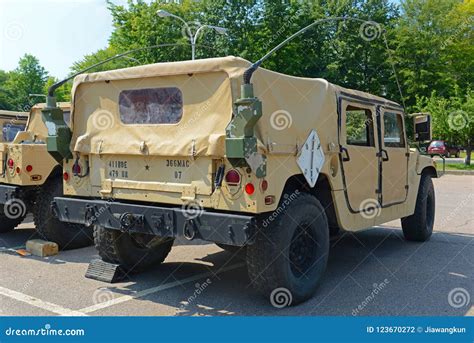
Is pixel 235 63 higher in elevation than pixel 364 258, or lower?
higher

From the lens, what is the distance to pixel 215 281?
556 cm

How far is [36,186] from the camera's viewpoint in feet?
23.4

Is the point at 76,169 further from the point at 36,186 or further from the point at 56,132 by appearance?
the point at 36,186

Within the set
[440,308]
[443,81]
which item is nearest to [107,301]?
[440,308]

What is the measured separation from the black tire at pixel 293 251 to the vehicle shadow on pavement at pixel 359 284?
228 mm

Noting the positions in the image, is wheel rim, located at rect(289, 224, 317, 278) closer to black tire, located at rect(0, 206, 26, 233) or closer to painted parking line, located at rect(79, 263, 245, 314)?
painted parking line, located at rect(79, 263, 245, 314)

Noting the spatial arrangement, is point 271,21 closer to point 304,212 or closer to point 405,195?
point 405,195

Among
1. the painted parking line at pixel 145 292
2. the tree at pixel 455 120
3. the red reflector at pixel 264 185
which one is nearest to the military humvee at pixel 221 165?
the red reflector at pixel 264 185

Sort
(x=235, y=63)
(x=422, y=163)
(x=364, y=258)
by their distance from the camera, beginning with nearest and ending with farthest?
Answer: (x=235, y=63)
(x=364, y=258)
(x=422, y=163)

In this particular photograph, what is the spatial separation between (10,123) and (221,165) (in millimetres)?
6603

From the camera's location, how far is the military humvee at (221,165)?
14.1 feet

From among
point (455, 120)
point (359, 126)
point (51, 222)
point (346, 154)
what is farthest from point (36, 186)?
point (455, 120)

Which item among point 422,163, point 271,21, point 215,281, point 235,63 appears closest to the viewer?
point 235,63

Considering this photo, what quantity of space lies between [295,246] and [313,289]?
1.62 ft
